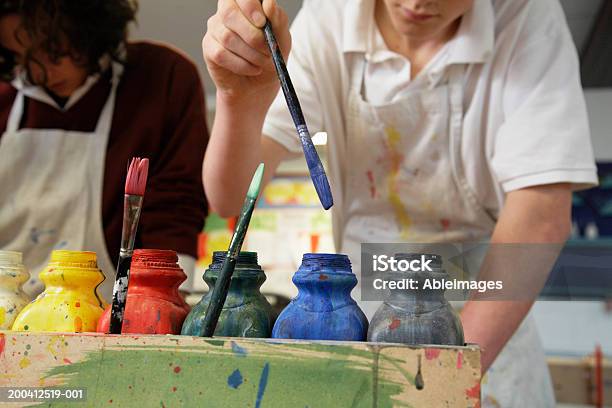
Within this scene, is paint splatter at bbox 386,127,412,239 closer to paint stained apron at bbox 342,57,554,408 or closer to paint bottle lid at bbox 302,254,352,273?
paint stained apron at bbox 342,57,554,408

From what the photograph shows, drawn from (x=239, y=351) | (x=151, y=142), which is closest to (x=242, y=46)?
(x=239, y=351)

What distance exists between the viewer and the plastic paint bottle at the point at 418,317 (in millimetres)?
479

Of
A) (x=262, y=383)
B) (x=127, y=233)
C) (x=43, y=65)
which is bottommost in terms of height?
(x=262, y=383)

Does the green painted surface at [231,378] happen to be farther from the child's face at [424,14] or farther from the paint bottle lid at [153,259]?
the child's face at [424,14]

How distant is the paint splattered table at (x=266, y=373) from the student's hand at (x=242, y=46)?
1.20 ft

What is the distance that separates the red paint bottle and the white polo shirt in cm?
44

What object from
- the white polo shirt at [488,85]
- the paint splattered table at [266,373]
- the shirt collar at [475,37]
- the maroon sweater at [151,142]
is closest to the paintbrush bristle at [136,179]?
the paint splattered table at [266,373]

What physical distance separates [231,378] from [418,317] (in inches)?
5.6

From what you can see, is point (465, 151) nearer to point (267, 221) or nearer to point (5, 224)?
point (5, 224)

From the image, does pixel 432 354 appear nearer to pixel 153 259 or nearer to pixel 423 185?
pixel 153 259

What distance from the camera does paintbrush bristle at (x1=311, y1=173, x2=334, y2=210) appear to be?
0.53 m

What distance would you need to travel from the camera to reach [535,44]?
3.14 ft

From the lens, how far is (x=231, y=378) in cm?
44

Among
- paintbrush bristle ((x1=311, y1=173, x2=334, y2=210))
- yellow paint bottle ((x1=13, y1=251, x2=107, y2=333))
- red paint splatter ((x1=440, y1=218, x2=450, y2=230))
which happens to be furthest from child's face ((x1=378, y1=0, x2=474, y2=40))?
yellow paint bottle ((x1=13, y1=251, x2=107, y2=333))
